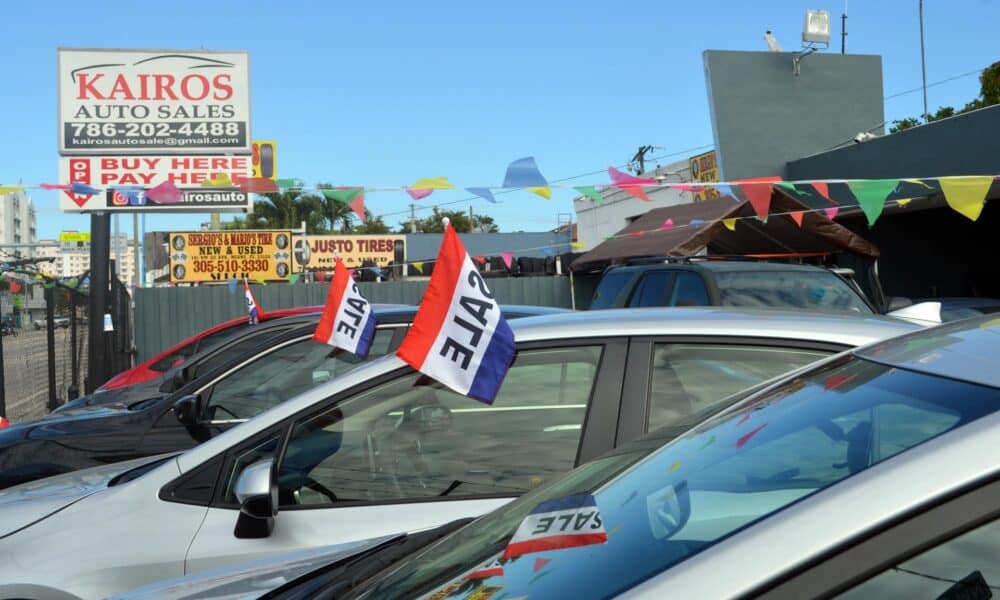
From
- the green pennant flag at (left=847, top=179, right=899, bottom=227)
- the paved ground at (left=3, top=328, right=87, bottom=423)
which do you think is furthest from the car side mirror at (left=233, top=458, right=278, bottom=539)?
the paved ground at (left=3, top=328, right=87, bottom=423)

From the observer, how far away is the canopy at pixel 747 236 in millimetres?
12312

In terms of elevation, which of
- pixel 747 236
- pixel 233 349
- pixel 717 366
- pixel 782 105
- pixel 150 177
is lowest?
pixel 233 349

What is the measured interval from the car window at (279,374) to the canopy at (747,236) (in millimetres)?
6498

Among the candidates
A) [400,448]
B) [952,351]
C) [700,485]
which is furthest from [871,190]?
[700,485]

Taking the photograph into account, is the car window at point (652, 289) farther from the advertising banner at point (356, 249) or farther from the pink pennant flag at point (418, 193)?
the advertising banner at point (356, 249)

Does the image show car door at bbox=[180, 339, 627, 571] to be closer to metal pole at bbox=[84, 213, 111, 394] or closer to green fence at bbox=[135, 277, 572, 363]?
metal pole at bbox=[84, 213, 111, 394]

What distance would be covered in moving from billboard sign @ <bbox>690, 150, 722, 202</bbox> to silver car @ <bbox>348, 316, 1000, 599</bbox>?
67.8 feet

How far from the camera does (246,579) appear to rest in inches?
102

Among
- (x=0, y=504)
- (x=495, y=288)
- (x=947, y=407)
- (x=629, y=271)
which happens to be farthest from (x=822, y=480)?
(x=495, y=288)

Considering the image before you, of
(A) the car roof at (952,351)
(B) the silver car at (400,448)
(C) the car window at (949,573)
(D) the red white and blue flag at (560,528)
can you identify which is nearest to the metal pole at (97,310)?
(B) the silver car at (400,448)

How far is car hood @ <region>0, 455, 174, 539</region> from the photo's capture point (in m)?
3.46

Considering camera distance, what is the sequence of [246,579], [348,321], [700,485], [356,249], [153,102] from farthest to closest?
[356,249], [153,102], [348,321], [246,579], [700,485]

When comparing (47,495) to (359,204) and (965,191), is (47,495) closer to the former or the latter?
(359,204)

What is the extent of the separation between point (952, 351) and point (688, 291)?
6.73 m
